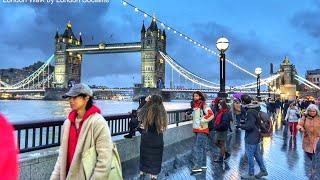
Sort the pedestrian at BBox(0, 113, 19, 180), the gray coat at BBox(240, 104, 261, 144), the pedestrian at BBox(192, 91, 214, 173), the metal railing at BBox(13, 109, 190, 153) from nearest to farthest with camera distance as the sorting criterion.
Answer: the pedestrian at BBox(0, 113, 19, 180) < the metal railing at BBox(13, 109, 190, 153) < the gray coat at BBox(240, 104, 261, 144) < the pedestrian at BBox(192, 91, 214, 173)

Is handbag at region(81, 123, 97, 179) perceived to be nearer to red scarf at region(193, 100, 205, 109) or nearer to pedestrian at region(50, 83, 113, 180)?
pedestrian at region(50, 83, 113, 180)

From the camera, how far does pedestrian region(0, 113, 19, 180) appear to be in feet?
4.01

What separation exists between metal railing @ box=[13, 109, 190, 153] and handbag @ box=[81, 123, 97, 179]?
11.1 feet

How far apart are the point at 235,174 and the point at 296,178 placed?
1.14 metres

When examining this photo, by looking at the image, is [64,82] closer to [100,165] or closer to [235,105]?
[235,105]

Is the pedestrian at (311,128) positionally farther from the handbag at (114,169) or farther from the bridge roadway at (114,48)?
the bridge roadway at (114,48)

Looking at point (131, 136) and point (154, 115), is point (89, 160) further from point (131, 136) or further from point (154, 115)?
point (131, 136)

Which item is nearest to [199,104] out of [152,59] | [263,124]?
[263,124]

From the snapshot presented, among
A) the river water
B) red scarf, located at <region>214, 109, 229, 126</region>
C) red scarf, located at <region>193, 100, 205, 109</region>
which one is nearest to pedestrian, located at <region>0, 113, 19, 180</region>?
red scarf, located at <region>193, 100, 205, 109</region>

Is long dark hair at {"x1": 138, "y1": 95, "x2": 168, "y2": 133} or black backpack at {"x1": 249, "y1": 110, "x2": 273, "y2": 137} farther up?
long dark hair at {"x1": 138, "y1": 95, "x2": 168, "y2": 133}

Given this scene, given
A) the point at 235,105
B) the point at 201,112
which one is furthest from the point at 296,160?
the point at 235,105

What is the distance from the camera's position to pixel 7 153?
4.05 feet

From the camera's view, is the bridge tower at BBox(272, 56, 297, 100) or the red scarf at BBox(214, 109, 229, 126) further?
the bridge tower at BBox(272, 56, 297, 100)

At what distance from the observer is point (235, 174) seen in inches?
343
